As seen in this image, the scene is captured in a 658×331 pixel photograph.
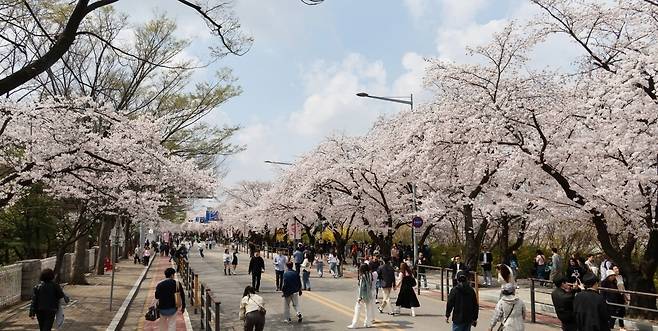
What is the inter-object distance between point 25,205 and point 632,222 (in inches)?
1054

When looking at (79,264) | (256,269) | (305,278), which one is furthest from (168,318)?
(79,264)

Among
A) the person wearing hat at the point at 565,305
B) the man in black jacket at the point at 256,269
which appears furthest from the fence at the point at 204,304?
the person wearing hat at the point at 565,305

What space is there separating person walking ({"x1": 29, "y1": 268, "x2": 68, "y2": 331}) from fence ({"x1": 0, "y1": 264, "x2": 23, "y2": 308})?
25.0 ft

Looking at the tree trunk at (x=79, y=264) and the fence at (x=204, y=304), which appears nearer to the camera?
the fence at (x=204, y=304)

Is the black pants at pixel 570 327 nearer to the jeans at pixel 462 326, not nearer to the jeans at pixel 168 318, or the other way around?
the jeans at pixel 462 326

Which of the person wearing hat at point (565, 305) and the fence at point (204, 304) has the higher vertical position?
the person wearing hat at point (565, 305)

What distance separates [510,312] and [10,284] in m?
16.3

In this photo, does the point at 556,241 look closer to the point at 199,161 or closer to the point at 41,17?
the point at 199,161

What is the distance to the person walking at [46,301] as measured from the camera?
10.8 metres

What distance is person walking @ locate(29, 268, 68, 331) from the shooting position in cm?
1084

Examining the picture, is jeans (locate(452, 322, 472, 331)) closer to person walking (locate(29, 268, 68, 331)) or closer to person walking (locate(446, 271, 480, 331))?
person walking (locate(446, 271, 480, 331))

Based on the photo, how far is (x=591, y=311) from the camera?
7.93 metres

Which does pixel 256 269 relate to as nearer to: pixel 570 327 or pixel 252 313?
pixel 252 313

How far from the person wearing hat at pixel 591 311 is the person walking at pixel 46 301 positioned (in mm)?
8967
